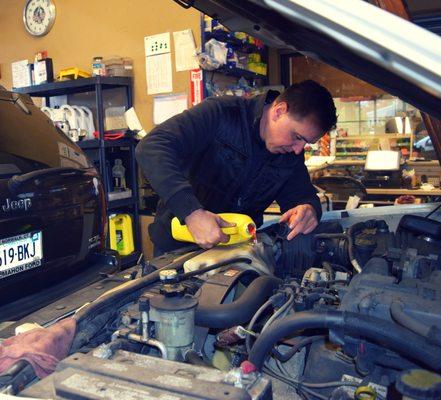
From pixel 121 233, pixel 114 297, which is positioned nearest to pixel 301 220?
pixel 114 297

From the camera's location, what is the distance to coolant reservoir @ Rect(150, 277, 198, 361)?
112 centimetres

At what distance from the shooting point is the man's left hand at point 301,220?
77.2 inches

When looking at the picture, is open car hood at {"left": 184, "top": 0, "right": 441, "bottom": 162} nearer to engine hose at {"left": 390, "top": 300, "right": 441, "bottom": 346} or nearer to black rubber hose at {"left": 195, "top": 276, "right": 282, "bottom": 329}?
engine hose at {"left": 390, "top": 300, "right": 441, "bottom": 346}

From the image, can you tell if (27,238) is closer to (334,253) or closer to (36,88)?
(334,253)

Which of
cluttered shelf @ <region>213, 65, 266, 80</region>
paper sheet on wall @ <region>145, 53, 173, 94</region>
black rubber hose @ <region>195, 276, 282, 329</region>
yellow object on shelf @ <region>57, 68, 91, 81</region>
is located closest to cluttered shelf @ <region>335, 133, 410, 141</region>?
cluttered shelf @ <region>213, 65, 266, 80</region>

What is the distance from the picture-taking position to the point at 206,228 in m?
1.71

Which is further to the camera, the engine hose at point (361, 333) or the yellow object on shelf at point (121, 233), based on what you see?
the yellow object on shelf at point (121, 233)

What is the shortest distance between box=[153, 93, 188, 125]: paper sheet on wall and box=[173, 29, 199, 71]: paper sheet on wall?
266 millimetres

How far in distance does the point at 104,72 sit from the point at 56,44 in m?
Result: 1.09

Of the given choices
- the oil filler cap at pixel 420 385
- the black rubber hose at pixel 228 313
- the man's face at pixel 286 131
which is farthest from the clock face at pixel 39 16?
the oil filler cap at pixel 420 385

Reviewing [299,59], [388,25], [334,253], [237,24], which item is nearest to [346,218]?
[334,253]

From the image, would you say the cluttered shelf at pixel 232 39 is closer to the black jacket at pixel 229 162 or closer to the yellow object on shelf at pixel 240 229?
the black jacket at pixel 229 162

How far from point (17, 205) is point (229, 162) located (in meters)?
0.98

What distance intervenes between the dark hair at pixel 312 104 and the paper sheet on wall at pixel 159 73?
271cm
